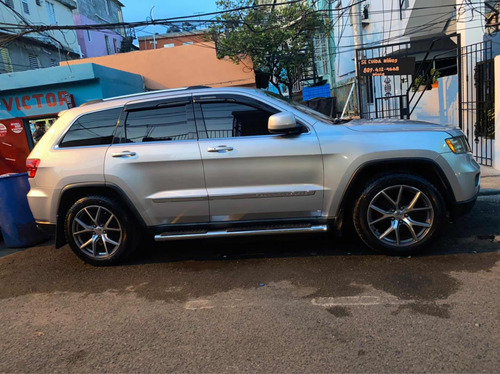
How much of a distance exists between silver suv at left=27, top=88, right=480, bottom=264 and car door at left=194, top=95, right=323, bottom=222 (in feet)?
0.03

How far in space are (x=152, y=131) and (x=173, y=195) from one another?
0.76 metres

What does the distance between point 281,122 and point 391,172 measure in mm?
1275

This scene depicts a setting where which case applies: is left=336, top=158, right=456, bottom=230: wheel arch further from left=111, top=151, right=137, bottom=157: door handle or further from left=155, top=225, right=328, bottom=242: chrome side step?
left=111, top=151, right=137, bottom=157: door handle

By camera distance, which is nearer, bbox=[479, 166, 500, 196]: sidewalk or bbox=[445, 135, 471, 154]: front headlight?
bbox=[445, 135, 471, 154]: front headlight

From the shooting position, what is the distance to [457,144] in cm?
404

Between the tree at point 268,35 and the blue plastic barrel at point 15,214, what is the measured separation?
11.5 meters

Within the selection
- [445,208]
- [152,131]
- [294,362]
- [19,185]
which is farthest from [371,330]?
[19,185]

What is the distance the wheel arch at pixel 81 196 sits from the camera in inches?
167

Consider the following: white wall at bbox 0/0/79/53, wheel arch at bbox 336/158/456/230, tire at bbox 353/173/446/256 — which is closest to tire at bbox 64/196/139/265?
wheel arch at bbox 336/158/456/230

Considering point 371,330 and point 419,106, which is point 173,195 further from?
point 419,106

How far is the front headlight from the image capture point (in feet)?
13.0

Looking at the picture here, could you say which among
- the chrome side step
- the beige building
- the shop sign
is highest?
the beige building

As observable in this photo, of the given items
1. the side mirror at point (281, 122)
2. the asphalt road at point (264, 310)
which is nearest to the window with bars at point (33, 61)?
the asphalt road at point (264, 310)

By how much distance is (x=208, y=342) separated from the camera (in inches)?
113
